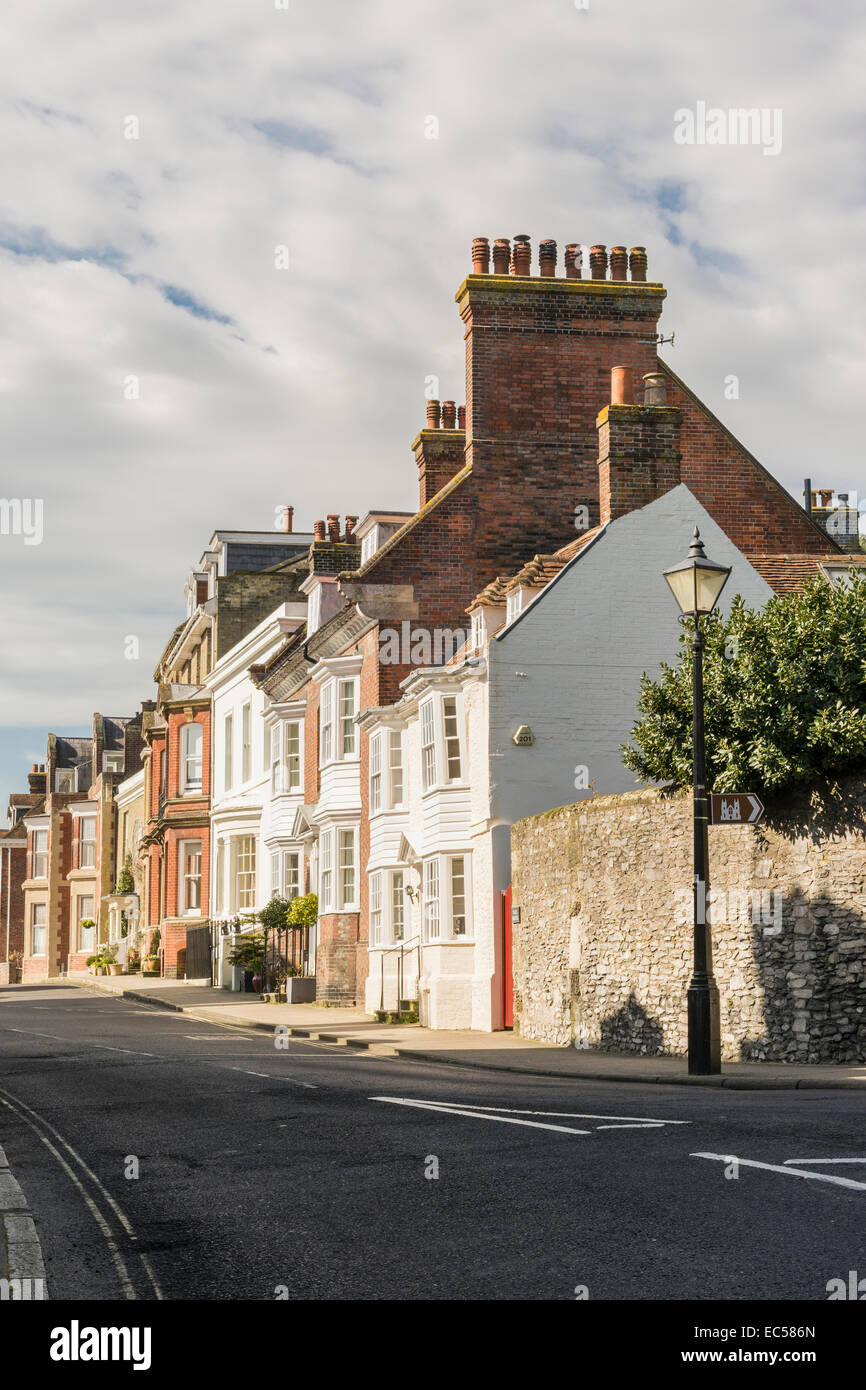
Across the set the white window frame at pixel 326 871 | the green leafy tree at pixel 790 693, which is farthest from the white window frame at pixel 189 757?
the green leafy tree at pixel 790 693

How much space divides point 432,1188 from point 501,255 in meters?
28.4

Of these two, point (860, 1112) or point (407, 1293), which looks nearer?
point (407, 1293)

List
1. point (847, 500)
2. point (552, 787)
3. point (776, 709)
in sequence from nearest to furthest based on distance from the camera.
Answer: point (776, 709), point (552, 787), point (847, 500)

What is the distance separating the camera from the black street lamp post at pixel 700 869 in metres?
16.6

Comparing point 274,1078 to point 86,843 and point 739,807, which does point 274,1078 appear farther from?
point 86,843

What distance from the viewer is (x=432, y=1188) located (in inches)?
348

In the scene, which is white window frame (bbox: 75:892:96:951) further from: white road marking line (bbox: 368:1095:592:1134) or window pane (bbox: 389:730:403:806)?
white road marking line (bbox: 368:1095:592:1134)

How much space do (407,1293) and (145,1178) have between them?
3909 mm

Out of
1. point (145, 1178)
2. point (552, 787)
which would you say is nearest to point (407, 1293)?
point (145, 1178)

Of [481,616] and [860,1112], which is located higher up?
[481,616]

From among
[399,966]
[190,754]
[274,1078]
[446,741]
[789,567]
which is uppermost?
[789,567]

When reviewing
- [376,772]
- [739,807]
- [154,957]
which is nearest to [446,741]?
[376,772]

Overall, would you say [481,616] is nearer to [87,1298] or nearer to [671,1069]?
[671,1069]

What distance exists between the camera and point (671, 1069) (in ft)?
57.9
